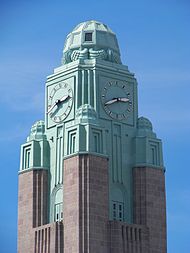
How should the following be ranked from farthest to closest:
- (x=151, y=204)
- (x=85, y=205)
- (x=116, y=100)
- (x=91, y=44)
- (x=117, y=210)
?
(x=91, y=44) < (x=116, y=100) < (x=151, y=204) < (x=117, y=210) < (x=85, y=205)

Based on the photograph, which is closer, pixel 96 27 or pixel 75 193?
pixel 75 193

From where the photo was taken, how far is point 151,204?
116 m

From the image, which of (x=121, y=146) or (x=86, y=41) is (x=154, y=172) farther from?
(x=86, y=41)

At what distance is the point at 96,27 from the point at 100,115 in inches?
315

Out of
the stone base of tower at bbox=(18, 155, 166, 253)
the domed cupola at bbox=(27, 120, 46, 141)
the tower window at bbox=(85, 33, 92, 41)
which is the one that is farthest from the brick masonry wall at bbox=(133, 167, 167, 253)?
the tower window at bbox=(85, 33, 92, 41)

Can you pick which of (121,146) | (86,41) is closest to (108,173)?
(121,146)

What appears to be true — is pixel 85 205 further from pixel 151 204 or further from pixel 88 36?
pixel 88 36

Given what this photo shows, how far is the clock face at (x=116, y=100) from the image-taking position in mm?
116625

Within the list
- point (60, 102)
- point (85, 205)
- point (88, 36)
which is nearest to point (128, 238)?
point (85, 205)

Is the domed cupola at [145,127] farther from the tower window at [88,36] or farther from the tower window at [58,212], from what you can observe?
the tower window at [58,212]

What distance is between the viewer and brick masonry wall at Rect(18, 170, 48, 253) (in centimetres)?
11594

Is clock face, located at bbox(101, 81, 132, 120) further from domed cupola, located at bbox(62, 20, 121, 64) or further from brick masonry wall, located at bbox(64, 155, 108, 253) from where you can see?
brick masonry wall, located at bbox(64, 155, 108, 253)

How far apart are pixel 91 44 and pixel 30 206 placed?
1352 centimetres

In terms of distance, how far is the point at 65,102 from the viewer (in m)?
117
